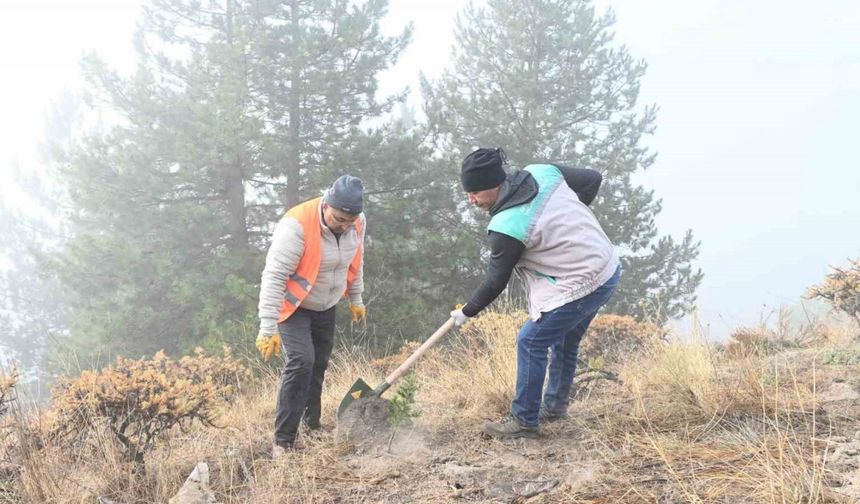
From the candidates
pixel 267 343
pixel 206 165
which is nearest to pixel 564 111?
pixel 206 165

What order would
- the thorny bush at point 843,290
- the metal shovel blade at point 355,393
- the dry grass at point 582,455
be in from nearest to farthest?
the dry grass at point 582,455 → the metal shovel blade at point 355,393 → the thorny bush at point 843,290

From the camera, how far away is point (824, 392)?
3436mm

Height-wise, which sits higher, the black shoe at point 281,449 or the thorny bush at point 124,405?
the thorny bush at point 124,405

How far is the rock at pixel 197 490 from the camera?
8.59 ft

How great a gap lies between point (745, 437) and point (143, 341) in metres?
10.1

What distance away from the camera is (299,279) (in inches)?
133

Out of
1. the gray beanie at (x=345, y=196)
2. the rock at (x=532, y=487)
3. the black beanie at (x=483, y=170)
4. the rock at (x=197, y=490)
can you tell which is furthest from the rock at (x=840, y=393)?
the rock at (x=197, y=490)

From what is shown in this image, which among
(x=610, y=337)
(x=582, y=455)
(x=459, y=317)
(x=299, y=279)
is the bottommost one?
(x=610, y=337)

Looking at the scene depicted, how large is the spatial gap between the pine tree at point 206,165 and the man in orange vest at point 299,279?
597 centimetres

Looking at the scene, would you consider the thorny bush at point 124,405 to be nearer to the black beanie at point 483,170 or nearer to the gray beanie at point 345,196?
the gray beanie at point 345,196

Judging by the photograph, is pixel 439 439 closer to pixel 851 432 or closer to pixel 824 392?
pixel 851 432

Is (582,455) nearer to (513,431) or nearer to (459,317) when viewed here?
(513,431)

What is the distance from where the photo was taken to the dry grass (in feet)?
7.40

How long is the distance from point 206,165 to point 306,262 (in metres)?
7.61
